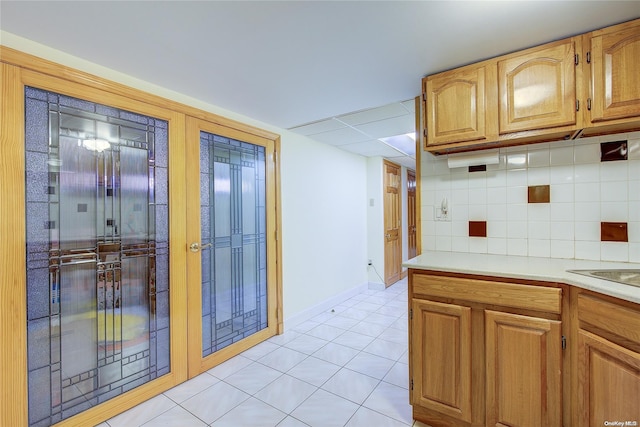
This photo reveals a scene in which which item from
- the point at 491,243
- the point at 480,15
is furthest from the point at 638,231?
the point at 480,15

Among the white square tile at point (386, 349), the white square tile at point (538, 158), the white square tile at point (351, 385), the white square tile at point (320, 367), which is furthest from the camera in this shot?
the white square tile at point (386, 349)

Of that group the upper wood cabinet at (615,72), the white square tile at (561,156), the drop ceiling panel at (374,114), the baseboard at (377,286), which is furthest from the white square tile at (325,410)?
the baseboard at (377,286)

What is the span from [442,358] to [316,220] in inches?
88.9

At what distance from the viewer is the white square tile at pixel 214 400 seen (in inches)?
73.3

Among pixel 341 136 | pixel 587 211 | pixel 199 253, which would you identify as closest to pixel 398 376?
pixel 587 211

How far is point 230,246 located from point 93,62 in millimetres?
1621

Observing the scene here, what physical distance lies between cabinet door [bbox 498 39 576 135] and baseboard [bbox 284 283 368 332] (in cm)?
269

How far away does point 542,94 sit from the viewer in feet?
5.39

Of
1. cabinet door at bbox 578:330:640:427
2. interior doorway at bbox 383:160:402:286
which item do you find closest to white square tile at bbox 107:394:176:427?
cabinet door at bbox 578:330:640:427

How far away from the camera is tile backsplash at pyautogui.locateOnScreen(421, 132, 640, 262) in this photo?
1713 mm

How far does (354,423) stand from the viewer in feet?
5.74

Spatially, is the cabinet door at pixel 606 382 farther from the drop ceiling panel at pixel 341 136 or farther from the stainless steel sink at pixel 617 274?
the drop ceiling panel at pixel 341 136

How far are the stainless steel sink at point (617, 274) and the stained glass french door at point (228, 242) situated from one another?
240 cm

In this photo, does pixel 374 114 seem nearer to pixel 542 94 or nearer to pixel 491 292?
pixel 542 94
